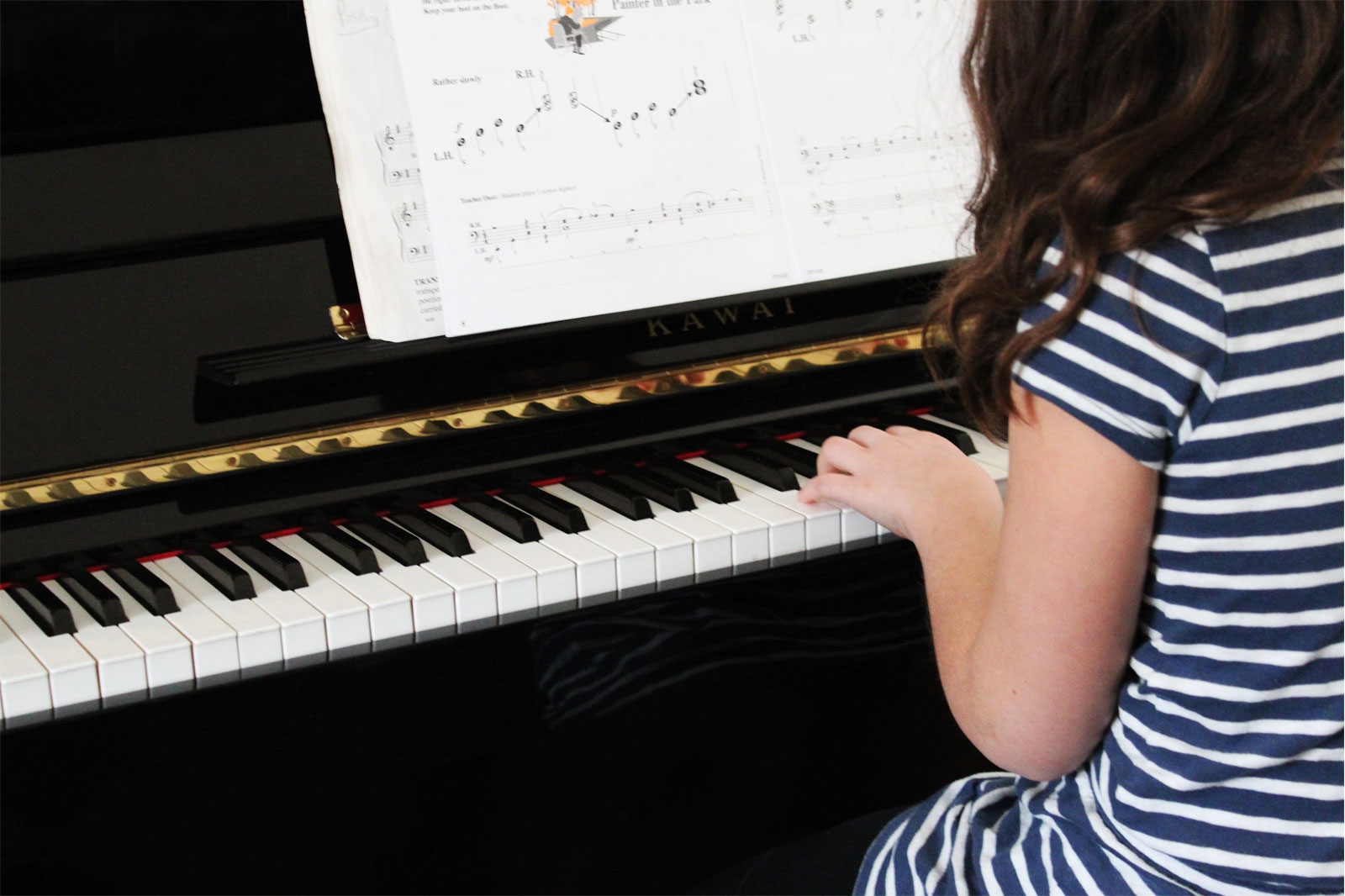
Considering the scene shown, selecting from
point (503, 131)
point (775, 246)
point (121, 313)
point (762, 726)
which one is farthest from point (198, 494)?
point (762, 726)

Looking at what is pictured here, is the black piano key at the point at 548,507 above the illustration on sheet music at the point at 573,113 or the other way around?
the other way around

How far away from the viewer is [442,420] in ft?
4.11

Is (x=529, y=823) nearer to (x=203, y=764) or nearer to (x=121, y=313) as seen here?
(x=203, y=764)

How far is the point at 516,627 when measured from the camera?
3.55 ft

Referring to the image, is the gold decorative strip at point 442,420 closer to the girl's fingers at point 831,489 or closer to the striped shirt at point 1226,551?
the girl's fingers at point 831,489

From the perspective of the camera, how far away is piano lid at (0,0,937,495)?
118cm

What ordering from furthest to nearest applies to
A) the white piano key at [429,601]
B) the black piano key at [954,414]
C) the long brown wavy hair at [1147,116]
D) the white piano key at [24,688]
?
1. the black piano key at [954,414]
2. the white piano key at [429,601]
3. the white piano key at [24,688]
4. the long brown wavy hair at [1147,116]

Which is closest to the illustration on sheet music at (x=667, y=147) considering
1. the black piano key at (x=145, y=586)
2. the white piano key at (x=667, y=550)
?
the white piano key at (x=667, y=550)

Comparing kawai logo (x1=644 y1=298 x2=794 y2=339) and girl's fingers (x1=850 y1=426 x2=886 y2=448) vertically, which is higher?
kawai logo (x1=644 y1=298 x2=794 y2=339)

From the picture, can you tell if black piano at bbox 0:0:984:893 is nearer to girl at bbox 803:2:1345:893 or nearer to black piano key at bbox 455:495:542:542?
black piano key at bbox 455:495:542:542

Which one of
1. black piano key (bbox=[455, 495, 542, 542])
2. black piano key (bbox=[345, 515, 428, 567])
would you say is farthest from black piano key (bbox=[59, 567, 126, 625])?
black piano key (bbox=[455, 495, 542, 542])

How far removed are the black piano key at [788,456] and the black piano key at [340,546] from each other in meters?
0.42

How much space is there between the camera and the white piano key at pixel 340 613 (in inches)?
39.8

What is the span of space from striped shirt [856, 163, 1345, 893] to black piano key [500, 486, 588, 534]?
492 millimetres
